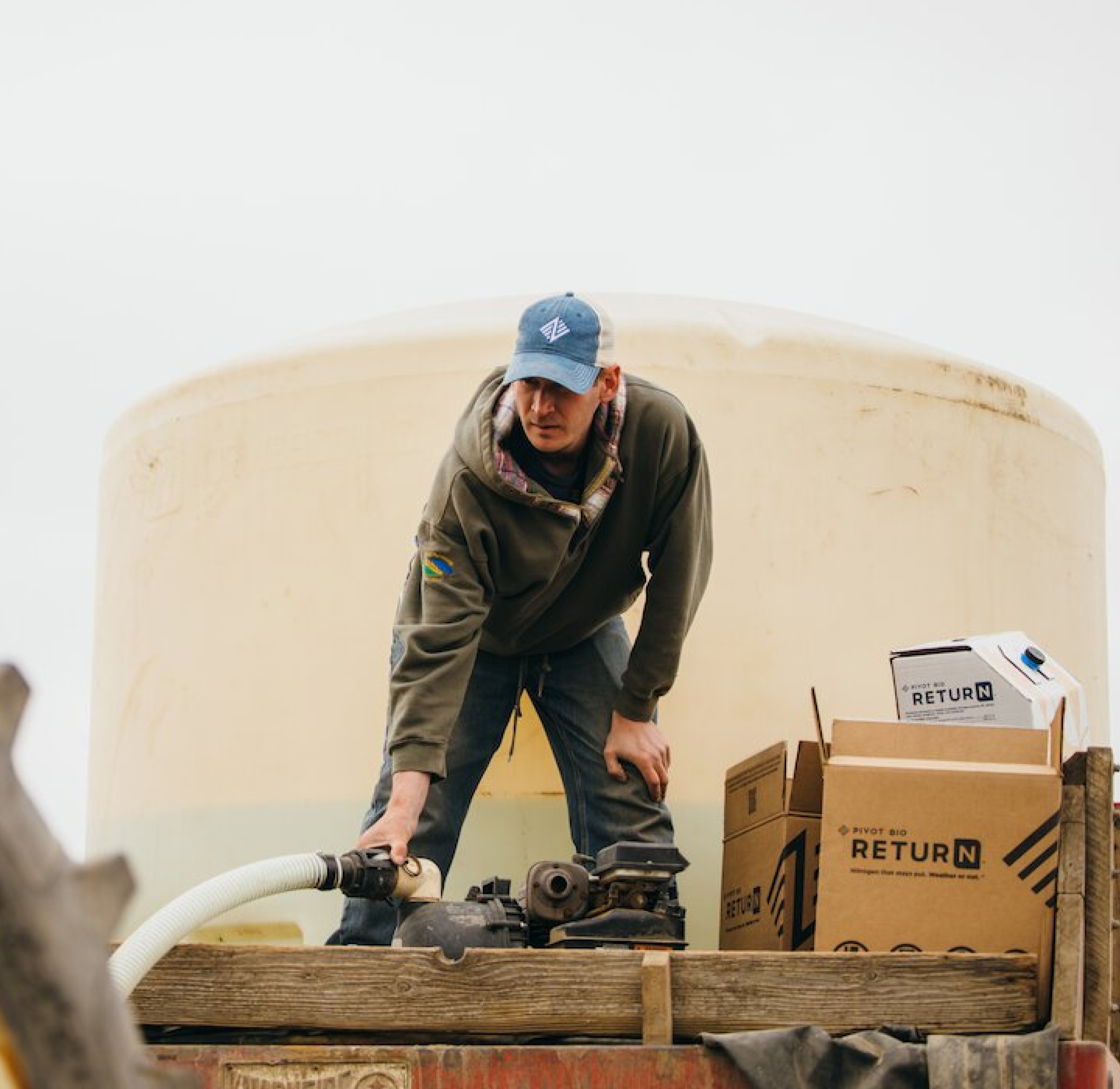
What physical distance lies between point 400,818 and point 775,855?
2.35 feet

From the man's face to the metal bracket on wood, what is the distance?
49.5 inches

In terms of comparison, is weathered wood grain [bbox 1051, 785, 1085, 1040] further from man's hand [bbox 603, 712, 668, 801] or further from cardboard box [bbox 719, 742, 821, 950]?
man's hand [bbox 603, 712, 668, 801]

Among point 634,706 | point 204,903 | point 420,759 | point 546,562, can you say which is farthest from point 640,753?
point 204,903

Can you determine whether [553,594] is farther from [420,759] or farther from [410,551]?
[410,551]

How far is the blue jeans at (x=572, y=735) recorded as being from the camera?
414 centimetres

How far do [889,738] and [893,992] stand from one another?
0.55 metres

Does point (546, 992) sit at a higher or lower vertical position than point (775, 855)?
lower

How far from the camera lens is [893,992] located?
112 inches

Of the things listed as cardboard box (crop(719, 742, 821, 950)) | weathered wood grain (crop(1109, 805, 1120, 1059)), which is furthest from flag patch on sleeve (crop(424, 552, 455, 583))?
weathered wood grain (crop(1109, 805, 1120, 1059))

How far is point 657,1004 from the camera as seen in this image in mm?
2785

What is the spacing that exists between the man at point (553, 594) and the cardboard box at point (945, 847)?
0.79m

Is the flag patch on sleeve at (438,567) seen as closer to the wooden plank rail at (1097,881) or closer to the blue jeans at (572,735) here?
the blue jeans at (572,735)

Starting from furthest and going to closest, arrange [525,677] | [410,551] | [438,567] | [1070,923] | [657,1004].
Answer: [410,551] → [525,677] → [438,567] → [1070,923] → [657,1004]

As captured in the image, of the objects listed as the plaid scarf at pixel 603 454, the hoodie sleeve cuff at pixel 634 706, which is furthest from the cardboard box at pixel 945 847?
the hoodie sleeve cuff at pixel 634 706
